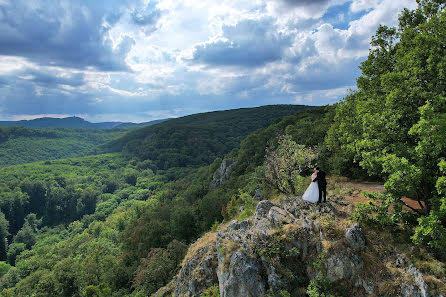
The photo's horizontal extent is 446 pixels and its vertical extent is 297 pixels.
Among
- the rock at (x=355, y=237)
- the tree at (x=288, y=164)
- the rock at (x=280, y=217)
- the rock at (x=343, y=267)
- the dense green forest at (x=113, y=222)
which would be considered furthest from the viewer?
the dense green forest at (x=113, y=222)

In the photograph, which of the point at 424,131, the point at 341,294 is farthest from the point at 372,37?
the point at 341,294

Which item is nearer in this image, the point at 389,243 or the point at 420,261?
the point at 420,261

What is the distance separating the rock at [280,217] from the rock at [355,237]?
317cm

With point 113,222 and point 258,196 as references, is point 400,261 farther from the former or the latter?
A: point 113,222

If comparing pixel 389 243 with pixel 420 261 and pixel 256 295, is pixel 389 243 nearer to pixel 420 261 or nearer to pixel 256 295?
pixel 420 261

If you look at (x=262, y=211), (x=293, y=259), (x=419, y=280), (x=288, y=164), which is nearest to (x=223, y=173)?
(x=288, y=164)

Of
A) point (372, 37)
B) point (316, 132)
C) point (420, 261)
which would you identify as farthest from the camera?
point (316, 132)

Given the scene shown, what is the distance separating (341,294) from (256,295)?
4230 mm

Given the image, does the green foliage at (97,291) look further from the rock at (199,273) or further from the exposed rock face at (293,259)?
the exposed rock face at (293,259)

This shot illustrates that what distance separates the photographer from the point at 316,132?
45.5 meters

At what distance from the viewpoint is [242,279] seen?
13.4 m

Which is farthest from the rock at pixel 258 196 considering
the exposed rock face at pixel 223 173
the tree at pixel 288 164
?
the exposed rock face at pixel 223 173

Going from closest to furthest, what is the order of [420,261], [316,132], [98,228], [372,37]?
[420,261] → [372,37] → [316,132] → [98,228]

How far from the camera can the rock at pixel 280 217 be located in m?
15.2
